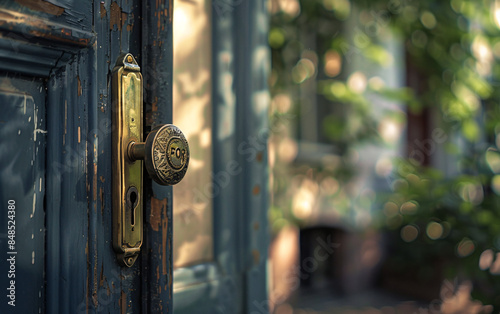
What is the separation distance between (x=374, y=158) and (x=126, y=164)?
17.7 feet

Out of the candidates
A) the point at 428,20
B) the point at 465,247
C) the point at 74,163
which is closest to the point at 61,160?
the point at 74,163

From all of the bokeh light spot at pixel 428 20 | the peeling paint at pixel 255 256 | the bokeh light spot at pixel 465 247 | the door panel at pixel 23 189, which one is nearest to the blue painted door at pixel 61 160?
the door panel at pixel 23 189

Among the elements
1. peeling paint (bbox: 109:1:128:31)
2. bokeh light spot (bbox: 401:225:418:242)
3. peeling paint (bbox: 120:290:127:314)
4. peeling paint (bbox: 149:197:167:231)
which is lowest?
bokeh light spot (bbox: 401:225:418:242)

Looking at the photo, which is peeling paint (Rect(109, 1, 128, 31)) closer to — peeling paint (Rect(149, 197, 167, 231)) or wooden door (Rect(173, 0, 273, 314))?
wooden door (Rect(173, 0, 273, 314))

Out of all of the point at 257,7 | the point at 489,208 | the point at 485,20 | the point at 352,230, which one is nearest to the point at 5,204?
the point at 257,7

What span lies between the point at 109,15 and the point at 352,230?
519 cm

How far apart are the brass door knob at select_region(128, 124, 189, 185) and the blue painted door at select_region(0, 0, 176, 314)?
7 cm

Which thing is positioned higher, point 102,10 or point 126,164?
point 102,10

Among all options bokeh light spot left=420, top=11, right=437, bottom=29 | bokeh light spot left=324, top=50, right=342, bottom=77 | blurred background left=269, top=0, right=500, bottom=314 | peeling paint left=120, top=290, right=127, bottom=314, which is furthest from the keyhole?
bokeh light spot left=324, top=50, right=342, bottom=77

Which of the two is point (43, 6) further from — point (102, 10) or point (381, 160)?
point (381, 160)

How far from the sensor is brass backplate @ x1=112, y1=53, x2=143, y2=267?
Answer: 33.9 inches

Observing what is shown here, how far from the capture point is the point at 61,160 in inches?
31.6

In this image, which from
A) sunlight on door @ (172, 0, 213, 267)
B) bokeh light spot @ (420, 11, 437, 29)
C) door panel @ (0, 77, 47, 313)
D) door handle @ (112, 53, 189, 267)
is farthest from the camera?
bokeh light spot @ (420, 11, 437, 29)

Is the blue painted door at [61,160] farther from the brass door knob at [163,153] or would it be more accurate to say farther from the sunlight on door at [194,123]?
the sunlight on door at [194,123]
